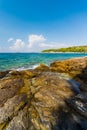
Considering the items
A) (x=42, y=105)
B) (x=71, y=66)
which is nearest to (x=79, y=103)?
(x=42, y=105)

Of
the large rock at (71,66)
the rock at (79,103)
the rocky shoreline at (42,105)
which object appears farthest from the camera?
the large rock at (71,66)

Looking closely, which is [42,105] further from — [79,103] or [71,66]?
[71,66]

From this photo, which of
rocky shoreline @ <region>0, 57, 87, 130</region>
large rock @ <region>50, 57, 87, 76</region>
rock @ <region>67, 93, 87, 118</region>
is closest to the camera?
rocky shoreline @ <region>0, 57, 87, 130</region>

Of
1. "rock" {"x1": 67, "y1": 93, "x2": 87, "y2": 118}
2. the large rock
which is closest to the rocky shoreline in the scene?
"rock" {"x1": 67, "y1": 93, "x2": 87, "y2": 118}

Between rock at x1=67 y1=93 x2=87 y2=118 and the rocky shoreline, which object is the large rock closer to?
the rocky shoreline

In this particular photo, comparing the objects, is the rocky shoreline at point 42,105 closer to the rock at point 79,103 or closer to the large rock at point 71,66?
the rock at point 79,103

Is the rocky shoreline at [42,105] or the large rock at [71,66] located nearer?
the rocky shoreline at [42,105]

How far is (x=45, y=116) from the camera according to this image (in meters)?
7.92

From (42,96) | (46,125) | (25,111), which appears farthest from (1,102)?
(46,125)

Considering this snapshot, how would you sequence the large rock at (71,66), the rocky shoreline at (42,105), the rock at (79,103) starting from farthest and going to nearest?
the large rock at (71,66) → the rock at (79,103) → the rocky shoreline at (42,105)

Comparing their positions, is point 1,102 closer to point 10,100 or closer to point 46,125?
point 10,100

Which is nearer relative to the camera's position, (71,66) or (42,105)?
(42,105)

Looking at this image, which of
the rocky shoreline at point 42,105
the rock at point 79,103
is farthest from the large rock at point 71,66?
the rock at point 79,103

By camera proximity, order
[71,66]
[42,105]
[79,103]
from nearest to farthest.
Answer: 1. [42,105]
2. [79,103]
3. [71,66]
